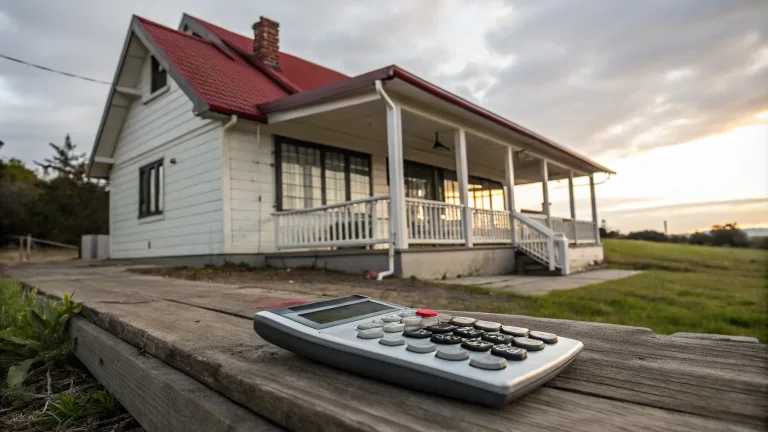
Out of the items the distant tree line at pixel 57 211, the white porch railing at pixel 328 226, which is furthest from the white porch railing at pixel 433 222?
the distant tree line at pixel 57 211

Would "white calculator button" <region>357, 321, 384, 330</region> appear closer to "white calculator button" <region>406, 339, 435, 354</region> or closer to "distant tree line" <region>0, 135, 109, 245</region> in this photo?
"white calculator button" <region>406, 339, 435, 354</region>

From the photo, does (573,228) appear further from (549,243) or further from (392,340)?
(392,340)

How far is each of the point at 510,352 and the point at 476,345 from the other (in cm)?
5

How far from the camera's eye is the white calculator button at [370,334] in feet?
2.42

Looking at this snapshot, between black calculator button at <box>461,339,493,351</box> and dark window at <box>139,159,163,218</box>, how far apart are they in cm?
1088

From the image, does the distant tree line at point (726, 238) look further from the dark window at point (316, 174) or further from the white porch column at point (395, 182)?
the dark window at point (316, 174)

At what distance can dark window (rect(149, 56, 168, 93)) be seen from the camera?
→ 407 inches

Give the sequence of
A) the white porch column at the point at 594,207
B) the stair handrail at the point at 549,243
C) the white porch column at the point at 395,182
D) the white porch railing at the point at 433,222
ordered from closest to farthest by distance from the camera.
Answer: the white porch column at the point at 395,182 < the white porch railing at the point at 433,222 < the stair handrail at the point at 549,243 < the white porch column at the point at 594,207

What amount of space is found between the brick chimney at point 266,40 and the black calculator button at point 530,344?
37.8ft

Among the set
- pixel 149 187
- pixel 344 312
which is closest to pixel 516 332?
pixel 344 312

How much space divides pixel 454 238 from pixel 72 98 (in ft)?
44.9

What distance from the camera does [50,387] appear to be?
1564mm

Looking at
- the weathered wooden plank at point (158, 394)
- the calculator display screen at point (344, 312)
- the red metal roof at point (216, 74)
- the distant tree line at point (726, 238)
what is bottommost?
the weathered wooden plank at point (158, 394)

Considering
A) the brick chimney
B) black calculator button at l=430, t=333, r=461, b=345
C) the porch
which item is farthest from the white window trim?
black calculator button at l=430, t=333, r=461, b=345
